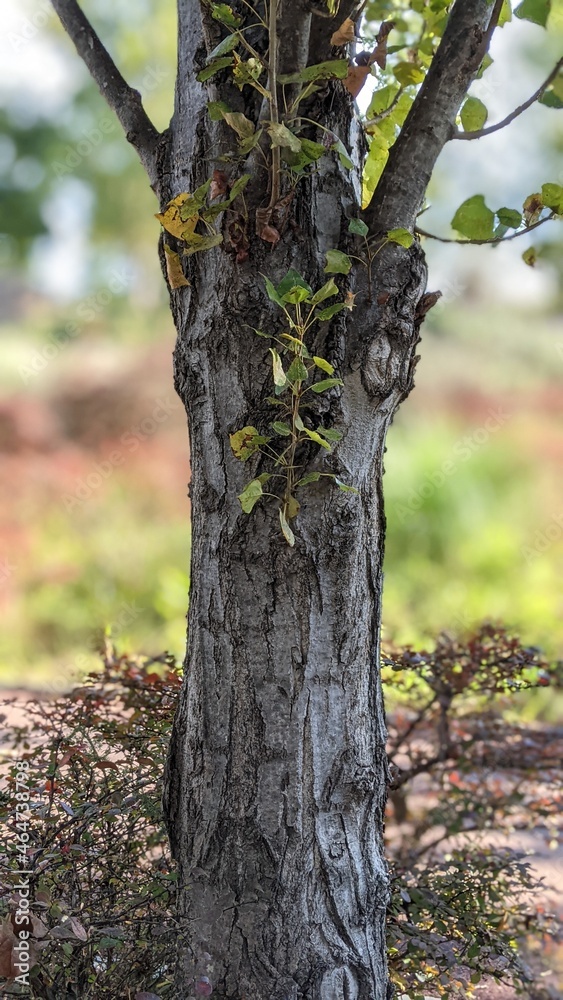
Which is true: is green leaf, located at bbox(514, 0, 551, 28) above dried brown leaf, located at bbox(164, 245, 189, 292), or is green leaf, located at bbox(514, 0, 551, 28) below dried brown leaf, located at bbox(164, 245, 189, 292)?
above

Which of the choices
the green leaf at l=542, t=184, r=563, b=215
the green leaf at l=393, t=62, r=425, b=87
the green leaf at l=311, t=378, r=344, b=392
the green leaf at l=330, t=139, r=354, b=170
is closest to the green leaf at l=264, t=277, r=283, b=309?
the green leaf at l=311, t=378, r=344, b=392

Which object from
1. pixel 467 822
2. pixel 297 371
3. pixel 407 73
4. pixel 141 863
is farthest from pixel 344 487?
pixel 467 822

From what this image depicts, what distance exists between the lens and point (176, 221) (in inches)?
44.5

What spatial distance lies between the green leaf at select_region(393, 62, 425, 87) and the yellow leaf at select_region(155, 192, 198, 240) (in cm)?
50

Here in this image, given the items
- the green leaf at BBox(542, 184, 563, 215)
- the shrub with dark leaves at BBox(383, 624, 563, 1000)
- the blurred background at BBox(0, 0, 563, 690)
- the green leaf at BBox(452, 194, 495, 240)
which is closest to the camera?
the green leaf at BBox(542, 184, 563, 215)

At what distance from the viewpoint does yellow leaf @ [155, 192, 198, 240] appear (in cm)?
112

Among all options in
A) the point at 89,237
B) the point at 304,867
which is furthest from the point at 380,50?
the point at 89,237

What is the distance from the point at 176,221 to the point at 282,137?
209mm

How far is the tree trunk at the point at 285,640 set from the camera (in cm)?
116

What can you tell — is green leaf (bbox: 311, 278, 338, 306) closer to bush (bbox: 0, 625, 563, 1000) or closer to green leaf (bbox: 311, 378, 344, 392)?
green leaf (bbox: 311, 378, 344, 392)

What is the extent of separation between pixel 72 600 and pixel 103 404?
2.88m

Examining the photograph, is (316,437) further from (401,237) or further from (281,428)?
(401,237)

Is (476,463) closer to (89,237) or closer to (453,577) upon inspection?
(453,577)

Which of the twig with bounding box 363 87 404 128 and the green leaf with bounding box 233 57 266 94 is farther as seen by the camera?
the twig with bounding box 363 87 404 128
